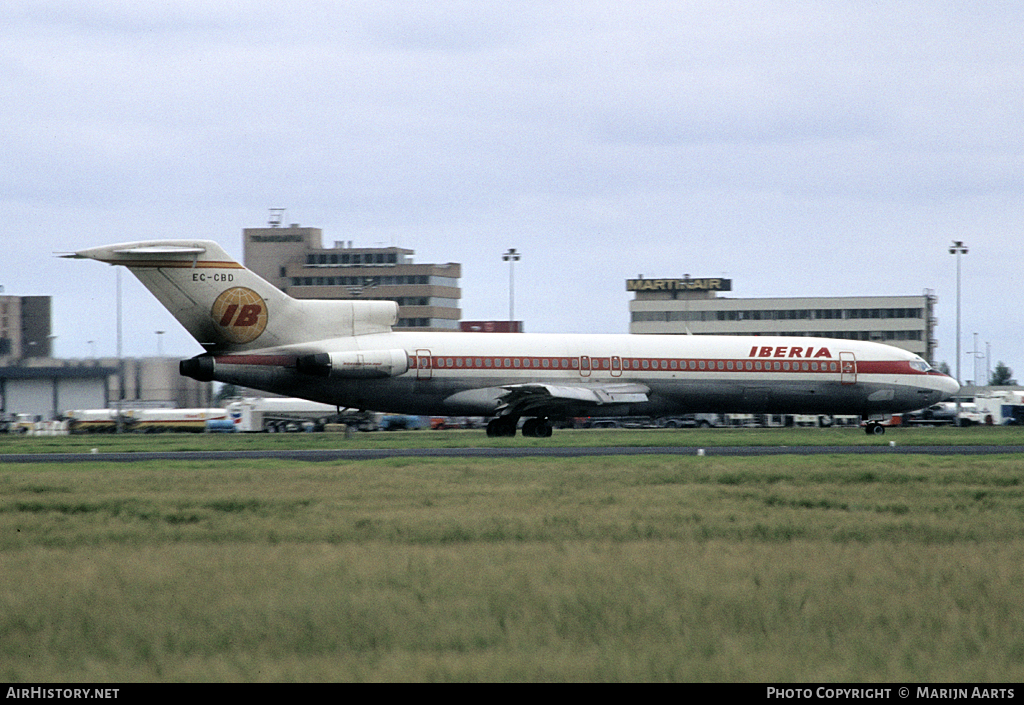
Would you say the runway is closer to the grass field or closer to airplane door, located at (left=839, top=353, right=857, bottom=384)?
airplane door, located at (left=839, top=353, right=857, bottom=384)

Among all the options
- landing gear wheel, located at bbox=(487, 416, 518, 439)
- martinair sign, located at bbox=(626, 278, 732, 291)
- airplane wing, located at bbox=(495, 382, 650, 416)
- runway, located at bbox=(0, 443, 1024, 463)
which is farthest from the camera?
martinair sign, located at bbox=(626, 278, 732, 291)

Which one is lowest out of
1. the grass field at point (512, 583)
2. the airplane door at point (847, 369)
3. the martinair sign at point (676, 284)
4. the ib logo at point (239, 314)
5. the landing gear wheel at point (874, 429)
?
the landing gear wheel at point (874, 429)

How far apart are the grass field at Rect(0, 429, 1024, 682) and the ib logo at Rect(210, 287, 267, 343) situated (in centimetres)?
1616

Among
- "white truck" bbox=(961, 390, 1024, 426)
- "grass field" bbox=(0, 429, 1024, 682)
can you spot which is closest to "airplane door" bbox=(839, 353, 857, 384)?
"grass field" bbox=(0, 429, 1024, 682)

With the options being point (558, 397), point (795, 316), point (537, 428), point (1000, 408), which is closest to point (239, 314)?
point (558, 397)

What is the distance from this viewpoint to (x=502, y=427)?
4225cm

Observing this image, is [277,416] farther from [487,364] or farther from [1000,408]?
[1000,408]

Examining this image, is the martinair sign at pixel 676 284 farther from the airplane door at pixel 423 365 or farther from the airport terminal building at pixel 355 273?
the airplane door at pixel 423 365

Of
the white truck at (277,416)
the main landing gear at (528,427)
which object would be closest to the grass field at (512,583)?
the main landing gear at (528,427)

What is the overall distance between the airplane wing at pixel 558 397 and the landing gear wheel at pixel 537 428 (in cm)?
73

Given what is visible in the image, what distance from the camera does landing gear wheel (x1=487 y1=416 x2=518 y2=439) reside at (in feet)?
137

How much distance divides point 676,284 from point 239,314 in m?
103

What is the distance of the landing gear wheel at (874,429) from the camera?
152 ft
